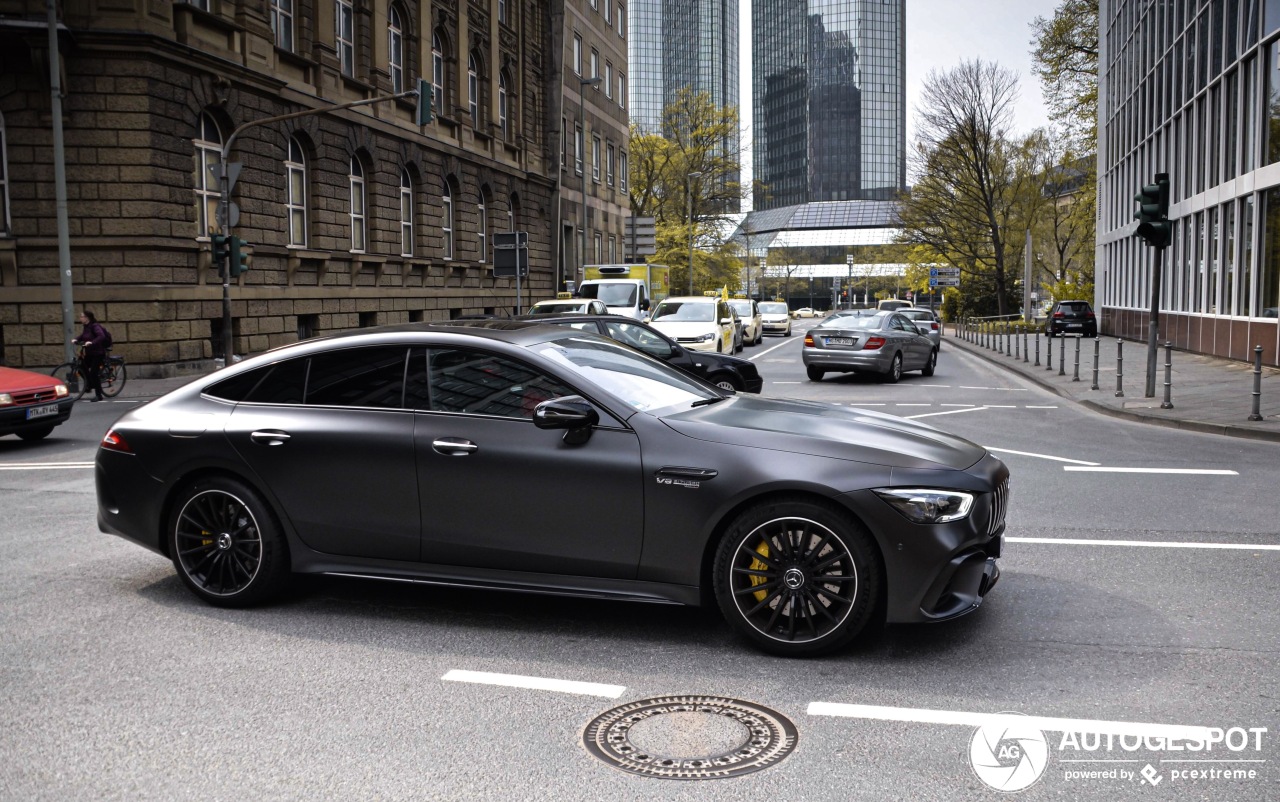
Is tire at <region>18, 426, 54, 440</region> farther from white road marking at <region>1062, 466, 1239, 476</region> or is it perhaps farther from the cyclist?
white road marking at <region>1062, 466, 1239, 476</region>

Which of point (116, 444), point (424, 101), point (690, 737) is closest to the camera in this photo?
point (690, 737)

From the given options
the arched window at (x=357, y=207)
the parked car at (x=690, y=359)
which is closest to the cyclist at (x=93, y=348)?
the parked car at (x=690, y=359)

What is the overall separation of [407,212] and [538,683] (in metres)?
34.2

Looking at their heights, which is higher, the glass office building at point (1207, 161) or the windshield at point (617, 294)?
the glass office building at point (1207, 161)

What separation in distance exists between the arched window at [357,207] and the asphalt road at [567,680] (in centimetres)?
2692

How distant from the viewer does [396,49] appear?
36938 mm

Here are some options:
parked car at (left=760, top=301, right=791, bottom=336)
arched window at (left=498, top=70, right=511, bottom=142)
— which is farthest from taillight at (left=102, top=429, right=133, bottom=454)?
parked car at (left=760, top=301, right=791, bottom=336)

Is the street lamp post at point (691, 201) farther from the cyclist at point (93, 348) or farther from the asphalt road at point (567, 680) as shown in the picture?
the asphalt road at point (567, 680)

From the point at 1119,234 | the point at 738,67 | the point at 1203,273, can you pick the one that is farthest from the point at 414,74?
the point at 738,67

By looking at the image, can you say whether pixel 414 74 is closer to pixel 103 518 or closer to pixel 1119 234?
pixel 1119 234

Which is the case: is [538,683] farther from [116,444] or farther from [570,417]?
[116,444]

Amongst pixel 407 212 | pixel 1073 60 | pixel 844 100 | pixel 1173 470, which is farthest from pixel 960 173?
pixel 844 100

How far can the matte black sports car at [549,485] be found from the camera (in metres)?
5.04

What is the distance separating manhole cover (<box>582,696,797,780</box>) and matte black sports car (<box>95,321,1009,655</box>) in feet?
2.33
